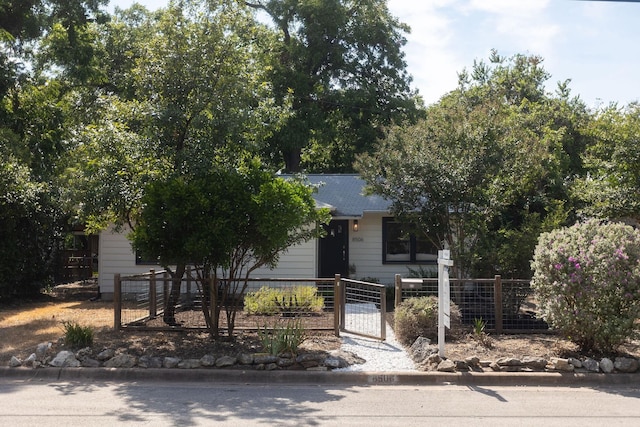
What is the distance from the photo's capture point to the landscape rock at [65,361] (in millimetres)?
9453

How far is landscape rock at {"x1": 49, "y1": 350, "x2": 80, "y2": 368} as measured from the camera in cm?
945

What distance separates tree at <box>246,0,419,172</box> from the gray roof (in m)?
7.12

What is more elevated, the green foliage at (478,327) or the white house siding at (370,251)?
the white house siding at (370,251)

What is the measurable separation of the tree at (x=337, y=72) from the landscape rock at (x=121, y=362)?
1909cm

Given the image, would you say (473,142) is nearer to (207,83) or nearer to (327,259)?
(207,83)

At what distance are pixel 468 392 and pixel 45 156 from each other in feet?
44.4

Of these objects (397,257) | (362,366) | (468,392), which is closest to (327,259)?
(397,257)

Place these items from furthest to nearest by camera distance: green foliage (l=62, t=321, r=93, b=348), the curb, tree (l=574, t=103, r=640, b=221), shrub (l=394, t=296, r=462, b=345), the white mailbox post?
tree (l=574, t=103, r=640, b=221) < shrub (l=394, t=296, r=462, b=345) < green foliage (l=62, t=321, r=93, b=348) < the white mailbox post < the curb

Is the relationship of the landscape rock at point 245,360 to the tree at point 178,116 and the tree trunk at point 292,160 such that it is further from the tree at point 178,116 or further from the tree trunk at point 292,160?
the tree trunk at point 292,160

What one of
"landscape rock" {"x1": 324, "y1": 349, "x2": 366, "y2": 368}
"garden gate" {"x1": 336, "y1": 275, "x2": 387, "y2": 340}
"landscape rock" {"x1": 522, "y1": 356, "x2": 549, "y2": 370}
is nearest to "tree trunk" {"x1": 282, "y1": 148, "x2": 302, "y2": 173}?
"garden gate" {"x1": 336, "y1": 275, "x2": 387, "y2": 340}

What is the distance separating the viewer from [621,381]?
903cm

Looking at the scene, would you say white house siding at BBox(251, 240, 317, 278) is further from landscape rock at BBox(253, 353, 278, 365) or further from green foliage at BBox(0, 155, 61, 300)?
landscape rock at BBox(253, 353, 278, 365)

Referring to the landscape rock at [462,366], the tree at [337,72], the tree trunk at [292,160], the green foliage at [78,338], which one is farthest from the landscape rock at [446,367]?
the tree trunk at [292,160]

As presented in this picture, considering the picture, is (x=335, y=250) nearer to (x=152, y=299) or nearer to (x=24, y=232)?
(x=152, y=299)
